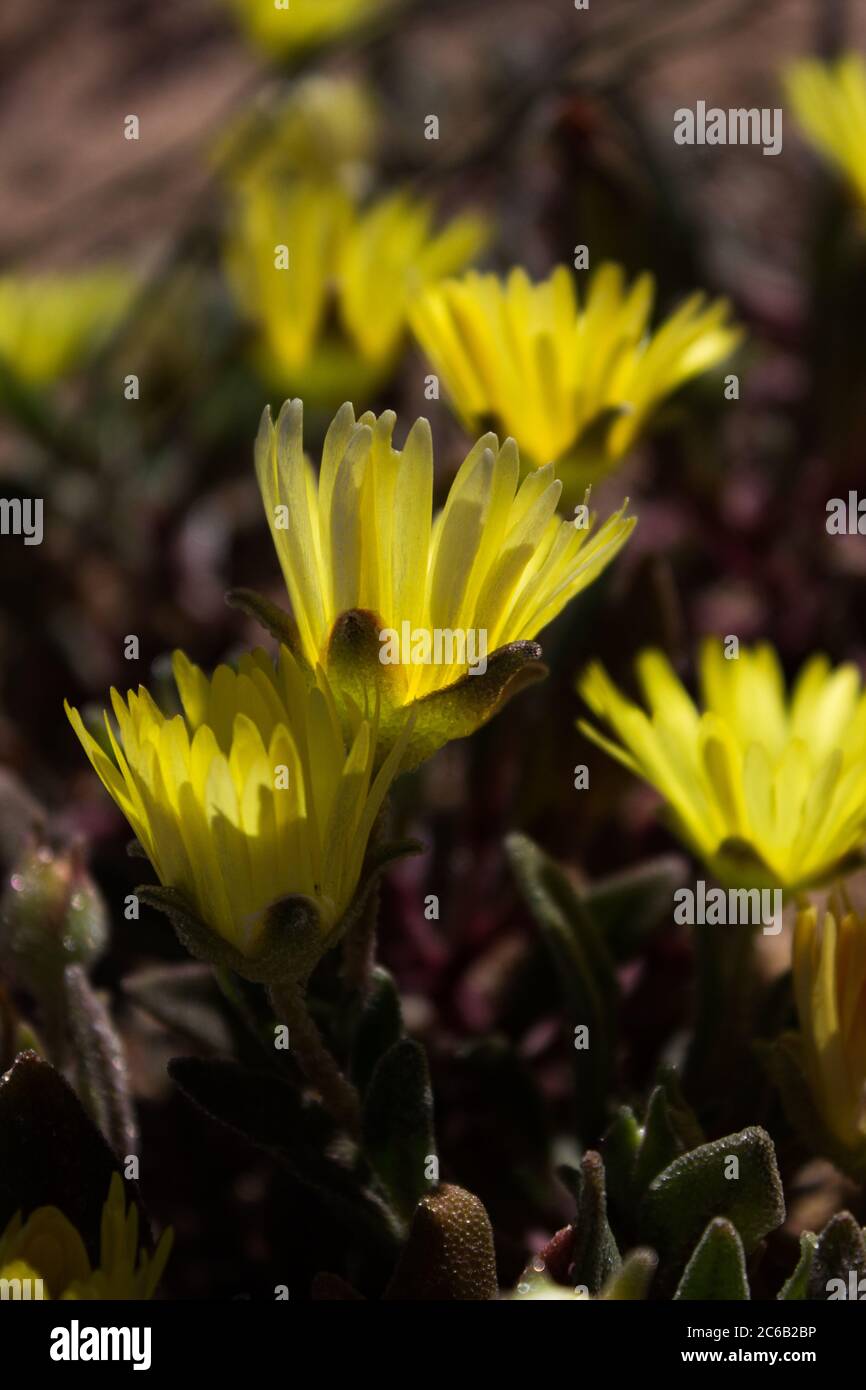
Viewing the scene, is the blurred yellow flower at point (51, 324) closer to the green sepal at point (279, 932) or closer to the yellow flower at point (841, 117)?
the yellow flower at point (841, 117)

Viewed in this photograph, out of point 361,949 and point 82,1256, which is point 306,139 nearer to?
point 361,949

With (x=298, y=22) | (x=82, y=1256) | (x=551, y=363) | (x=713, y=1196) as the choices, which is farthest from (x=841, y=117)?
(x=82, y=1256)

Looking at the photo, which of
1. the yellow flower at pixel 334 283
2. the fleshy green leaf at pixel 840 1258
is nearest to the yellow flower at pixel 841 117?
the yellow flower at pixel 334 283

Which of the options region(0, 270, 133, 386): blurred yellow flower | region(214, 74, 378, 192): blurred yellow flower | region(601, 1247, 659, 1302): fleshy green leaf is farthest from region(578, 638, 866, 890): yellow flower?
region(214, 74, 378, 192): blurred yellow flower

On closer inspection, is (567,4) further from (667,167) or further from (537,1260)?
(537,1260)

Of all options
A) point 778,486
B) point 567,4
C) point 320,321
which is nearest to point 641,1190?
point 320,321

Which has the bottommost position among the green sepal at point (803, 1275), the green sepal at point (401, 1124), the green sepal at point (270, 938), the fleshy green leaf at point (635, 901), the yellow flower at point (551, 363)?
the green sepal at point (803, 1275)
